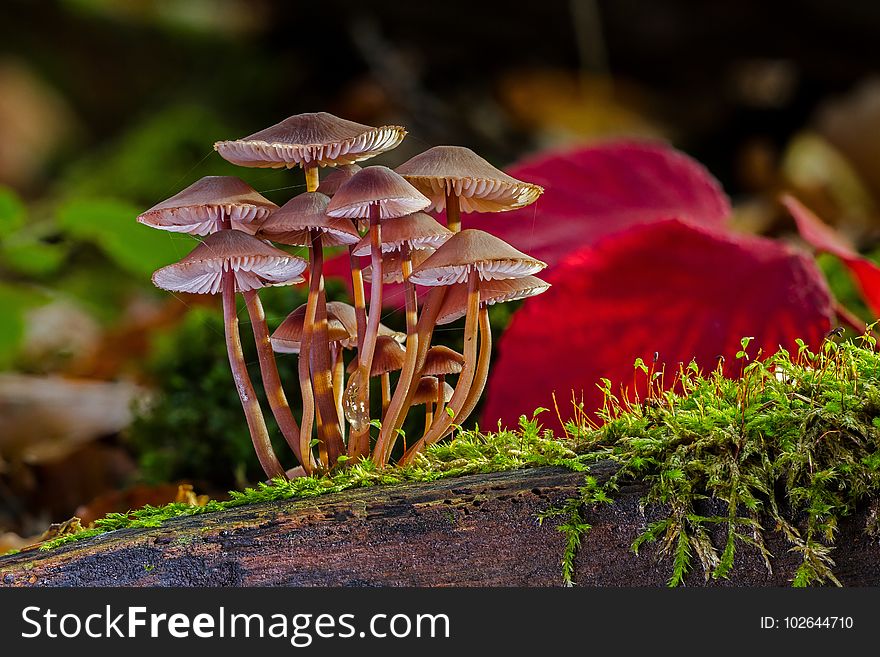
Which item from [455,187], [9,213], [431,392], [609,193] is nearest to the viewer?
[455,187]

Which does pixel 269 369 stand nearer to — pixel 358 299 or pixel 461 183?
pixel 358 299

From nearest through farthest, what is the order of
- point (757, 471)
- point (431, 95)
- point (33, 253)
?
point (757, 471) < point (33, 253) < point (431, 95)

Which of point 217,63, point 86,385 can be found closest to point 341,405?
point 86,385

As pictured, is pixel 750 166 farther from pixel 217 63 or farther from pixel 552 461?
pixel 552 461

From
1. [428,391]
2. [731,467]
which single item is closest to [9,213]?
[428,391]

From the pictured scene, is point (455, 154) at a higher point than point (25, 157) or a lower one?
lower

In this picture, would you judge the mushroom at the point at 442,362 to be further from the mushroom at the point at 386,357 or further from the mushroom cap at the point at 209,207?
the mushroom cap at the point at 209,207
